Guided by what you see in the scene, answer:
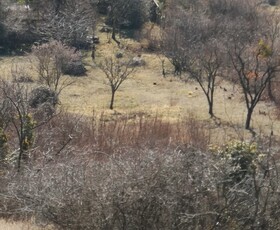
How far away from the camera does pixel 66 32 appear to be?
3828cm

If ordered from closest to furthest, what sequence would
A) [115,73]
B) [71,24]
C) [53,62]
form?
1. [115,73]
2. [53,62]
3. [71,24]

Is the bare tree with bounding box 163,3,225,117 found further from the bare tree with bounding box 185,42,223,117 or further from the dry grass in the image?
the dry grass

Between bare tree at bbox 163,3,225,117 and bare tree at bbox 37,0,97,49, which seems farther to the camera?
bare tree at bbox 37,0,97,49

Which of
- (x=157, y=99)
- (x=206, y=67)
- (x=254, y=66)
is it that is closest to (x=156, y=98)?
(x=157, y=99)

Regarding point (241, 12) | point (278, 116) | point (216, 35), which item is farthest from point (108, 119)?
point (241, 12)

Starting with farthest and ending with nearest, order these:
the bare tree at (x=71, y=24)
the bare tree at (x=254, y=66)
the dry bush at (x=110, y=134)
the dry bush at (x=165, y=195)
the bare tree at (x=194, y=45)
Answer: the bare tree at (x=71, y=24) → the bare tree at (x=194, y=45) → the bare tree at (x=254, y=66) → the dry bush at (x=110, y=134) → the dry bush at (x=165, y=195)

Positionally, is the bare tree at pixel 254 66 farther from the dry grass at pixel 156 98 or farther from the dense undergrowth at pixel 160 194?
the dense undergrowth at pixel 160 194

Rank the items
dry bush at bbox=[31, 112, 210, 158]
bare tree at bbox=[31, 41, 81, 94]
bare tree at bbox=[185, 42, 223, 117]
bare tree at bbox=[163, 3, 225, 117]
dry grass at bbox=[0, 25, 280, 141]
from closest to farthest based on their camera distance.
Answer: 1. dry bush at bbox=[31, 112, 210, 158]
2. dry grass at bbox=[0, 25, 280, 141]
3. bare tree at bbox=[185, 42, 223, 117]
4. bare tree at bbox=[31, 41, 81, 94]
5. bare tree at bbox=[163, 3, 225, 117]

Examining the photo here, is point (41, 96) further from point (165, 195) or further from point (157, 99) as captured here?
point (165, 195)

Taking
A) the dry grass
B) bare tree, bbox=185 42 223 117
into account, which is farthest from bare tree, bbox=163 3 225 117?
the dry grass

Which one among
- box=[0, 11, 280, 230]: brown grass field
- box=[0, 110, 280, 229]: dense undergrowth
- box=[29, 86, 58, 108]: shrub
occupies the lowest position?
box=[0, 11, 280, 230]: brown grass field

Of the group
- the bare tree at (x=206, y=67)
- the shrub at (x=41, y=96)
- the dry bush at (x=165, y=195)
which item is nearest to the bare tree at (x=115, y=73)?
the shrub at (x=41, y=96)

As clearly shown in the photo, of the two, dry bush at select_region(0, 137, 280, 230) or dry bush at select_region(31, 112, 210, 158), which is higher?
dry bush at select_region(0, 137, 280, 230)

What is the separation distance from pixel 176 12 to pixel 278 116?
58.6 ft
